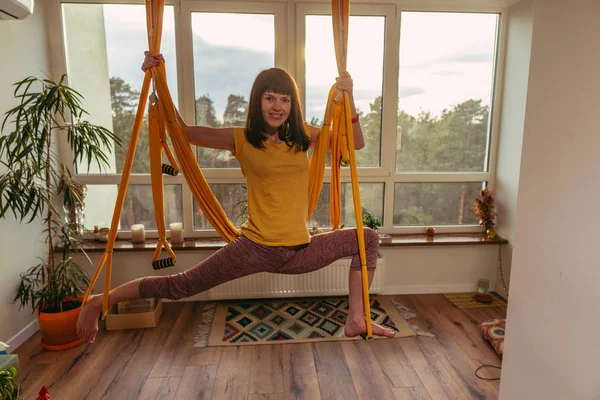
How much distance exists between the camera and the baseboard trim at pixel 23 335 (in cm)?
238

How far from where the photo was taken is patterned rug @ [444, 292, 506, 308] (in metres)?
3.05

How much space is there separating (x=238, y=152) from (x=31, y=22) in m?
2.15

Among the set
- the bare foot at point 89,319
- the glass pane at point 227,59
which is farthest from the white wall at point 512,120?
the bare foot at point 89,319

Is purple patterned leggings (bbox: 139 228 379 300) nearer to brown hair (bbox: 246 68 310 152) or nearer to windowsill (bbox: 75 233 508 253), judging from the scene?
brown hair (bbox: 246 68 310 152)

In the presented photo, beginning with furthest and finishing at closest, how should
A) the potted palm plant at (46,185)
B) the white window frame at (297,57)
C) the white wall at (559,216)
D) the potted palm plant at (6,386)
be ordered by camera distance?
1. the white window frame at (297,57)
2. the potted palm plant at (46,185)
3. the potted palm plant at (6,386)
4. the white wall at (559,216)

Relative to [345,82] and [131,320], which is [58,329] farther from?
[345,82]

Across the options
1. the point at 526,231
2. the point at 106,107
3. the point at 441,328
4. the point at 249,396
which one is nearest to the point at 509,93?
the point at 441,328

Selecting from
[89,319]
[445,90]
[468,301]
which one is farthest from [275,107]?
[468,301]

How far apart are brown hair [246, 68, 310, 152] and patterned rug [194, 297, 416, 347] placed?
150 cm

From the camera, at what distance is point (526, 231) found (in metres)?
1.21

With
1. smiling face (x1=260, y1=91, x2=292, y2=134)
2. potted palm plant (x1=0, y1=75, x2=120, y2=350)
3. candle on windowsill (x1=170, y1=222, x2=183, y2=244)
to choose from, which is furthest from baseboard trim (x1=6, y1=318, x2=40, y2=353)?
smiling face (x1=260, y1=91, x2=292, y2=134)

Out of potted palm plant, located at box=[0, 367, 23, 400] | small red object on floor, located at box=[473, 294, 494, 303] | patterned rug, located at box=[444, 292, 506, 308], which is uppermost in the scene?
potted palm plant, located at box=[0, 367, 23, 400]

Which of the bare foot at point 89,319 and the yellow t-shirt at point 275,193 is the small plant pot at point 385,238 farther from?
the bare foot at point 89,319

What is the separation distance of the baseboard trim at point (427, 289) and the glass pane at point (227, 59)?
73.3 inches
